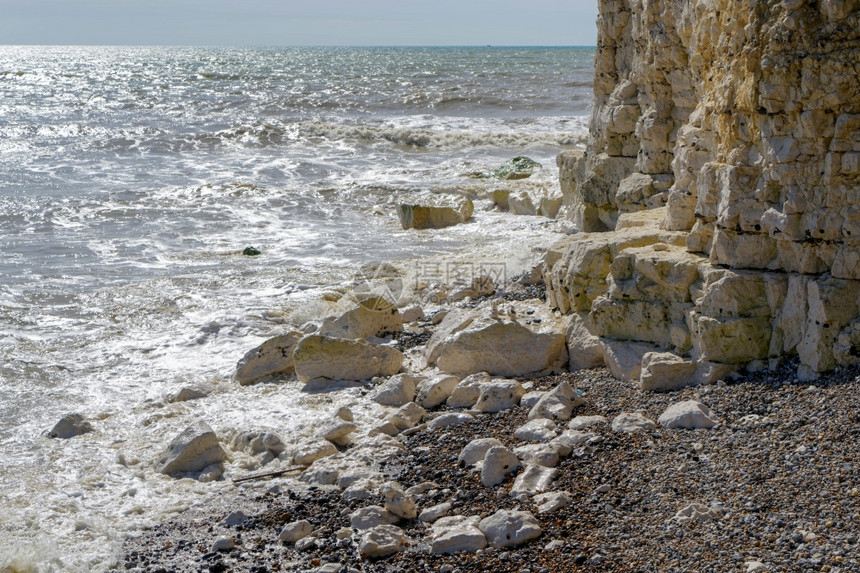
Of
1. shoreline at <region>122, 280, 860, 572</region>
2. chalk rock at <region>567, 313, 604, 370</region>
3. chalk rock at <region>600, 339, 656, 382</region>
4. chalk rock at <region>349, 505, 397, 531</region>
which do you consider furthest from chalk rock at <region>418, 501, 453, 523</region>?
chalk rock at <region>567, 313, 604, 370</region>

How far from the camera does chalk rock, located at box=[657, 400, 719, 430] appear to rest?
238 inches

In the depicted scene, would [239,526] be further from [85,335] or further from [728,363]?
[85,335]

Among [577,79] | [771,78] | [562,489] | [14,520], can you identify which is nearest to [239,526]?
[14,520]

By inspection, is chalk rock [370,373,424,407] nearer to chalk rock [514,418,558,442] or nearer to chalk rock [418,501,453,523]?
chalk rock [514,418,558,442]

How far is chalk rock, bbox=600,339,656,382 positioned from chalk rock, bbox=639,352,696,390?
0.27 meters

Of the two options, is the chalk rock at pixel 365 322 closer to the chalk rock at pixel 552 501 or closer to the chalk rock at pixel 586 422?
the chalk rock at pixel 586 422

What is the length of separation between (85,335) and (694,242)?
6859 mm

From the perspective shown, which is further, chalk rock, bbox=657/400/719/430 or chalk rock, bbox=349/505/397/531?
chalk rock, bbox=657/400/719/430

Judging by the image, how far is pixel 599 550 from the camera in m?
4.90

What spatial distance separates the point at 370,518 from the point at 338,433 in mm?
1509

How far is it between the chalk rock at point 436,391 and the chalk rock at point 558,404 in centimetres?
96

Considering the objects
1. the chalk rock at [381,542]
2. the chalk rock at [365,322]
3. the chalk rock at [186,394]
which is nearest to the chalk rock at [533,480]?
the chalk rock at [381,542]

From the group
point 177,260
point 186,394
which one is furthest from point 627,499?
point 177,260

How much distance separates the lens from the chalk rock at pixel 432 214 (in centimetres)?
1580
